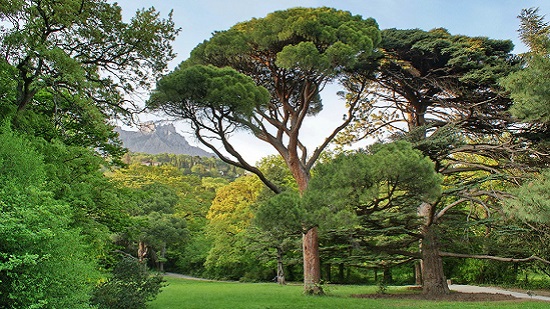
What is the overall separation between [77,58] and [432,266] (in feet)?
34.3

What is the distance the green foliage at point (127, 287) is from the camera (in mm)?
7512

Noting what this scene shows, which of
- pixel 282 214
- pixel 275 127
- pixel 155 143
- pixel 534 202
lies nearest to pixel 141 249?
pixel 275 127

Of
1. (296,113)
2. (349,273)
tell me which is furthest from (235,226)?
(296,113)

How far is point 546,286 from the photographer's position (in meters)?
15.5

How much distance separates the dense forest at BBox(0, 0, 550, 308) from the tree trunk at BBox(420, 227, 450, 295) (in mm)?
37

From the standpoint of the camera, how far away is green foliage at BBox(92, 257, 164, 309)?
296 inches

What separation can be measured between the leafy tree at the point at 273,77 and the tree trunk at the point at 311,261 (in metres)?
0.03

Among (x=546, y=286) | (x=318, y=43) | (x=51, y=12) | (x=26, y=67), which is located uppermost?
(x=318, y=43)

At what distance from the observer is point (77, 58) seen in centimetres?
716

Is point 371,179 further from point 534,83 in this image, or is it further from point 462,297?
point 462,297

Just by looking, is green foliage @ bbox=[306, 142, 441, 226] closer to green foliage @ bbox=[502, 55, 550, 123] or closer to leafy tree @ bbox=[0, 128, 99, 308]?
green foliage @ bbox=[502, 55, 550, 123]

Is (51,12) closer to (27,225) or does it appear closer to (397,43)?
(27,225)

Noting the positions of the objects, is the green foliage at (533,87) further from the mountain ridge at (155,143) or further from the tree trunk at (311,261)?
the mountain ridge at (155,143)

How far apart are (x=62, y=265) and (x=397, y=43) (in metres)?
9.57
